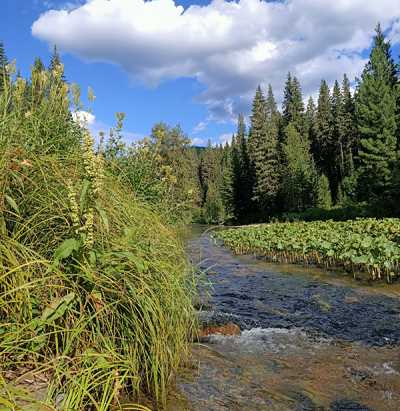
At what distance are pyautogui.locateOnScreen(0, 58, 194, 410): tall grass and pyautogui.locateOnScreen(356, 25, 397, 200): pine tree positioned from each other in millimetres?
30145

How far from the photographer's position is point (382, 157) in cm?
3047

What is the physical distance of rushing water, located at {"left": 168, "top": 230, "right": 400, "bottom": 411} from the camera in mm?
3447

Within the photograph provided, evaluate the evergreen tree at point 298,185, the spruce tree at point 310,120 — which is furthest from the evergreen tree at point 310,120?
the evergreen tree at point 298,185

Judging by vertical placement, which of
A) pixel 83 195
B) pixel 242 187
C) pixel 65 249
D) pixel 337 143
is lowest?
pixel 65 249

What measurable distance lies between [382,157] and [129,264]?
31.8 m

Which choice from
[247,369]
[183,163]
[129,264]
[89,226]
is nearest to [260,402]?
[247,369]

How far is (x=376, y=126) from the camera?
104 feet

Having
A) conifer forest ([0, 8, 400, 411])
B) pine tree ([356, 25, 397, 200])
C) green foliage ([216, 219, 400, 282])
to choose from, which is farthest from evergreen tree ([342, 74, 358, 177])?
conifer forest ([0, 8, 400, 411])

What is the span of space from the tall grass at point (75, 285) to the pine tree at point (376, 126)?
30145mm

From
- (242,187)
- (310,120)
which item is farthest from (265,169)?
(310,120)

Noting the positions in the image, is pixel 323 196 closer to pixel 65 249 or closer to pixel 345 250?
pixel 345 250

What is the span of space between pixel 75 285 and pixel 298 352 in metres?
3.45

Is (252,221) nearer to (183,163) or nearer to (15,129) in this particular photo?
(183,163)

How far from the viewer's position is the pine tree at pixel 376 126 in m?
30.4
